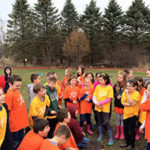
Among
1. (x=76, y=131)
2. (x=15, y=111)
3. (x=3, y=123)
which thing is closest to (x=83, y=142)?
(x=76, y=131)

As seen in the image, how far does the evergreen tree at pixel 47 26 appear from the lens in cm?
3109

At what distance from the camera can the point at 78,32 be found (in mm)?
28750

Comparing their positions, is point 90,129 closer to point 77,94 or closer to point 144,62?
point 77,94

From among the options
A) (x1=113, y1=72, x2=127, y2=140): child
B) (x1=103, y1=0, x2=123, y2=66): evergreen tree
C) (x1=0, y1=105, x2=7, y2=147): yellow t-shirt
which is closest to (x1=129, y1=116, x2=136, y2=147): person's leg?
(x1=113, y1=72, x2=127, y2=140): child

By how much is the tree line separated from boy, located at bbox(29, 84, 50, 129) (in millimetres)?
25418

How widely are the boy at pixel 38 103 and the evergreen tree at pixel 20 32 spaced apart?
96.0ft

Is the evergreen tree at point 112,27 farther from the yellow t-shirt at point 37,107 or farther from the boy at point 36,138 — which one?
the boy at point 36,138

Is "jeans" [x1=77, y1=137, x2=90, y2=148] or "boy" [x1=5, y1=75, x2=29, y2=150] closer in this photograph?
"boy" [x1=5, y1=75, x2=29, y2=150]

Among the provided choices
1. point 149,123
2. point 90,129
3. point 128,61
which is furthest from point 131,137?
point 128,61

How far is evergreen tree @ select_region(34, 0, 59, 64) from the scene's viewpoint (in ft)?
102

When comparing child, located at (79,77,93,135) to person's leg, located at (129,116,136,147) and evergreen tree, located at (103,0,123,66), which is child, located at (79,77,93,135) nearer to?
person's leg, located at (129,116,136,147)

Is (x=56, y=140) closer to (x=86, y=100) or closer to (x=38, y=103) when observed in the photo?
(x=38, y=103)

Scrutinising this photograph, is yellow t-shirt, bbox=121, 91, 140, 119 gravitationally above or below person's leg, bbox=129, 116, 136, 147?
above

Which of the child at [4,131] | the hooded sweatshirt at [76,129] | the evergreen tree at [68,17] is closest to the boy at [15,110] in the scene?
the child at [4,131]
